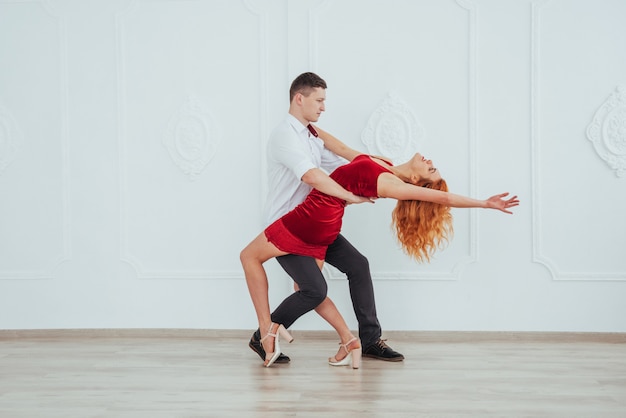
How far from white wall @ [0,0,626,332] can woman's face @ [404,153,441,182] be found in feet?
2.35

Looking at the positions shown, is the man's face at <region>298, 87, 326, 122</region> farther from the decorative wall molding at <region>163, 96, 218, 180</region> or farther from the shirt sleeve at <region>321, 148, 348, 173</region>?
the decorative wall molding at <region>163, 96, 218, 180</region>

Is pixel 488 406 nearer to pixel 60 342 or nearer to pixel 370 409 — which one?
pixel 370 409

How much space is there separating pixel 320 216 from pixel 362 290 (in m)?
0.55

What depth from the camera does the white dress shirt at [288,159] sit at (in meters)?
3.32

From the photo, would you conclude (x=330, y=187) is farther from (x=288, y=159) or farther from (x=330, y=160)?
(x=330, y=160)

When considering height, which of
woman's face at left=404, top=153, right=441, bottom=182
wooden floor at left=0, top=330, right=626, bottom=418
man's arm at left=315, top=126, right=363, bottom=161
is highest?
man's arm at left=315, top=126, right=363, bottom=161

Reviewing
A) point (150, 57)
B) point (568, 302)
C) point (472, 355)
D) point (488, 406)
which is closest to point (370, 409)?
point (488, 406)

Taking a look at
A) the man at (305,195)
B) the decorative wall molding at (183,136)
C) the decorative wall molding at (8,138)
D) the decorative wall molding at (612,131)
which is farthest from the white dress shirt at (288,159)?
the decorative wall molding at (8,138)

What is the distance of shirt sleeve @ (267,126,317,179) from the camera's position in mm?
3250

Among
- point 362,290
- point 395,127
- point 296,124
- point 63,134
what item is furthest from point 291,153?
point 63,134

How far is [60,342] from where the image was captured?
4031 mm

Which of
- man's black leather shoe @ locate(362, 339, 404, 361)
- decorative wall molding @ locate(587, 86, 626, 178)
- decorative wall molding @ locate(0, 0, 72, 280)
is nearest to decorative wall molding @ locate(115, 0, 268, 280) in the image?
decorative wall molding @ locate(0, 0, 72, 280)

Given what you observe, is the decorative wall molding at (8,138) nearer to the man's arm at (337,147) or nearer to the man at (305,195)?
the man at (305,195)

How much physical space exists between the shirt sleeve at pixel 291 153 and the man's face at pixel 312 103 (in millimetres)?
158
